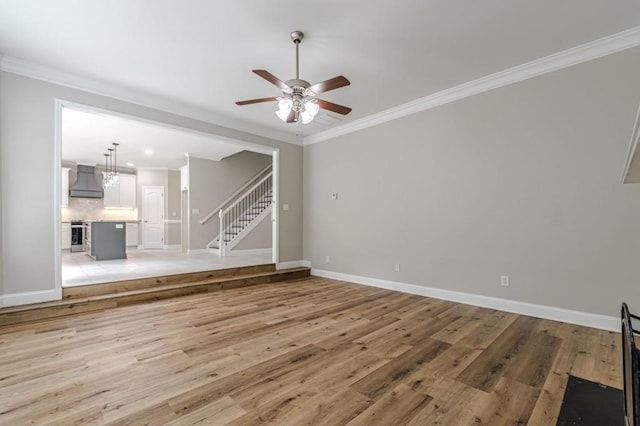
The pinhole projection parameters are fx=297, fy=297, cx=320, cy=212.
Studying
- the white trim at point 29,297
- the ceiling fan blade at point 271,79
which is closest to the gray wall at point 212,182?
the white trim at point 29,297

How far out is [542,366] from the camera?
7.59 ft

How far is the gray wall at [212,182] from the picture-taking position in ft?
26.9

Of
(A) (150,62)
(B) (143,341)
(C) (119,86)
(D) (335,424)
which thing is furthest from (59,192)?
(D) (335,424)

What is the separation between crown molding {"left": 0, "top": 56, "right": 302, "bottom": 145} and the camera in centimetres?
350

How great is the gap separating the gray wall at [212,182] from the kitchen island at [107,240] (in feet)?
5.50

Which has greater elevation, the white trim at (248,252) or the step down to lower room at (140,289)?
the white trim at (248,252)

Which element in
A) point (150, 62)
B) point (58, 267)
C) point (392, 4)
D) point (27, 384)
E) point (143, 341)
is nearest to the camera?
point (27, 384)

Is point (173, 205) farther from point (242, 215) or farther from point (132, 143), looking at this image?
point (132, 143)

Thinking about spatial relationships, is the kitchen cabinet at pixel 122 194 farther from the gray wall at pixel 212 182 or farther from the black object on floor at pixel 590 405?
the black object on floor at pixel 590 405

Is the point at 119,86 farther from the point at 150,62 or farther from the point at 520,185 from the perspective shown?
the point at 520,185

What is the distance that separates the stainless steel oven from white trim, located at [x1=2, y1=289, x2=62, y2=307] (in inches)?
261

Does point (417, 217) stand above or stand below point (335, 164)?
below

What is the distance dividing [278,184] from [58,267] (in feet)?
11.9

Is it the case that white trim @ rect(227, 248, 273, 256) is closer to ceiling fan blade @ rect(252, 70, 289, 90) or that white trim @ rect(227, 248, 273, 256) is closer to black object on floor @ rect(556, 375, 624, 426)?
ceiling fan blade @ rect(252, 70, 289, 90)
